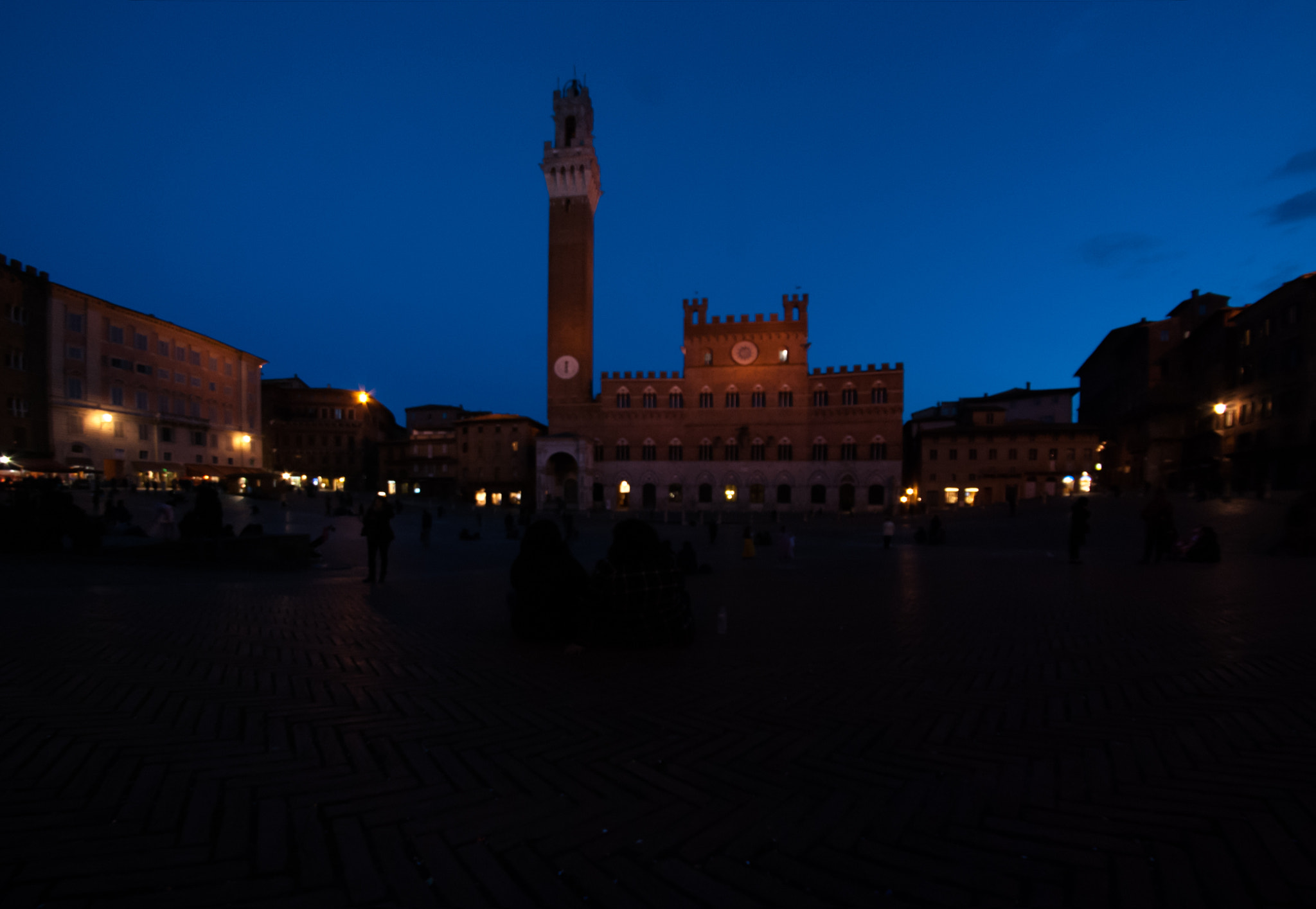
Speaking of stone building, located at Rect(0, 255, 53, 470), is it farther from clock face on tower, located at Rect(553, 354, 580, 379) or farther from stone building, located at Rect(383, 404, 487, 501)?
clock face on tower, located at Rect(553, 354, 580, 379)

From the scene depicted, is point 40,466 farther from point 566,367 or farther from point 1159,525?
point 1159,525

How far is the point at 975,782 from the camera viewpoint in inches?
121

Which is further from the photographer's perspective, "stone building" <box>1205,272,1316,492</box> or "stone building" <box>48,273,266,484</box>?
"stone building" <box>48,273,266,484</box>

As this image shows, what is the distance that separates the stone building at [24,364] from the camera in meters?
36.5

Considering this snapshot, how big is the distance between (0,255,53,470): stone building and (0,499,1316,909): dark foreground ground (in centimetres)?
4373

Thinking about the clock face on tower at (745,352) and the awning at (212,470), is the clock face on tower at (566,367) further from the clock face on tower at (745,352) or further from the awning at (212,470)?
the awning at (212,470)

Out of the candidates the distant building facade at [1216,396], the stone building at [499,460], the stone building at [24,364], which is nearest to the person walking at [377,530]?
the distant building facade at [1216,396]

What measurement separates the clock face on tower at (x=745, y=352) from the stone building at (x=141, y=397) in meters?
43.0

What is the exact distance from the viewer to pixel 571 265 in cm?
→ 5506

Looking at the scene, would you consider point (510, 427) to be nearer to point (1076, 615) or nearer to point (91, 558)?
point (91, 558)

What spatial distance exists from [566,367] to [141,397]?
106 feet

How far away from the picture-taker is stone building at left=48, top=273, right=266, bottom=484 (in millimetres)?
39688

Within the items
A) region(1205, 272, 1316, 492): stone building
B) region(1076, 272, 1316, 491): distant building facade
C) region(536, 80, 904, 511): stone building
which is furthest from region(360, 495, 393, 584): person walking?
region(536, 80, 904, 511): stone building

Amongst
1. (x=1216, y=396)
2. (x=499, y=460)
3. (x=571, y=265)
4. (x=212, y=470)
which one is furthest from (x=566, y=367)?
(x=1216, y=396)
